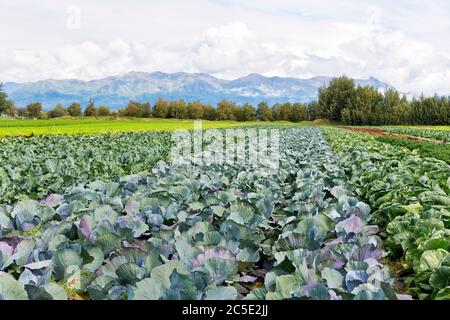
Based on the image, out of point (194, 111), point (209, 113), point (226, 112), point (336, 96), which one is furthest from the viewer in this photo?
point (209, 113)

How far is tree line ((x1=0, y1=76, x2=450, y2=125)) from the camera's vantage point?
81.6 m

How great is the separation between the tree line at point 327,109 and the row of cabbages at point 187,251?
7855 cm

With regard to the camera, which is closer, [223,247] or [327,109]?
[223,247]

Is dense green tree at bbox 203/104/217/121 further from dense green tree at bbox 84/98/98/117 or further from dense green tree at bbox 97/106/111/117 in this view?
dense green tree at bbox 84/98/98/117

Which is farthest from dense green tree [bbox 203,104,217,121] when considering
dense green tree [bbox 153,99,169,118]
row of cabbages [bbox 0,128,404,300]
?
row of cabbages [bbox 0,128,404,300]

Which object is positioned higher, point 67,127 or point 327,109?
point 327,109

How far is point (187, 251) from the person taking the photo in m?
3.45

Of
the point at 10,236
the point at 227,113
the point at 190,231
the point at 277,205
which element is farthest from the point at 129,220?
the point at 227,113

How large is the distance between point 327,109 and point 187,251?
99.3 m

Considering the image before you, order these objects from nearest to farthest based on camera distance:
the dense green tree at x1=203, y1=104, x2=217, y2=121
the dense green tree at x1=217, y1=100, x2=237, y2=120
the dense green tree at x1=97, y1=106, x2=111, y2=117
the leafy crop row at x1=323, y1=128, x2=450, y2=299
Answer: the leafy crop row at x1=323, y1=128, x2=450, y2=299
the dense green tree at x1=217, y1=100, x2=237, y2=120
the dense green tree at x1=203, y1=104, x2=217, y2=121
the dense green tree at x1=97, y1=106, x2=111, y2=117

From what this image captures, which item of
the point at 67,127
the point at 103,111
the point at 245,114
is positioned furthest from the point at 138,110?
the point at 67,127

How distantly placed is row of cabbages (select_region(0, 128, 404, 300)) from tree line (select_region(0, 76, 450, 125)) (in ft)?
258

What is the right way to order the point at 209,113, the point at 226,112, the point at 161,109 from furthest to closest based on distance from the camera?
the point at 209,113 → the point at 226,112 → the point at 161,109

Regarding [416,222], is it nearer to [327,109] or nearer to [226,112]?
[327,109]
